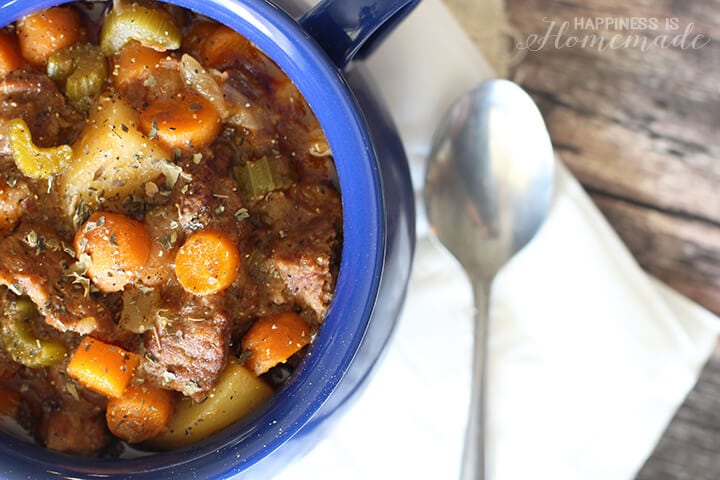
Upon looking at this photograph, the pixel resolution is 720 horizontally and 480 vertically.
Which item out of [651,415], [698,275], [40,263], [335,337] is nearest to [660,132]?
[698,275]

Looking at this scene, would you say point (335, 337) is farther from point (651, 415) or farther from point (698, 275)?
point (698, 275)

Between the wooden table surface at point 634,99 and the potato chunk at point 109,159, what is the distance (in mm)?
1122

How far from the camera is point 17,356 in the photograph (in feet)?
4.96

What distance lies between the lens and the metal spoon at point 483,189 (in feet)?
6.78

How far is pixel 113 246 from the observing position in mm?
1420

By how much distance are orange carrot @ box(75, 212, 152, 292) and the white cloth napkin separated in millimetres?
795

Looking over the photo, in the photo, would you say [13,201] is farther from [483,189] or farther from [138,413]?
[483,189]

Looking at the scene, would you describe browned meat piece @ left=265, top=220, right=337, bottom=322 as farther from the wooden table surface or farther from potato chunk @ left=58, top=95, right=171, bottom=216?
the wooden table surface

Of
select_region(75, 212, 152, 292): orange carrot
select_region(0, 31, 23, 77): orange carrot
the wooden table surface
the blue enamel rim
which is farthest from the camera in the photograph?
the wooden table surface

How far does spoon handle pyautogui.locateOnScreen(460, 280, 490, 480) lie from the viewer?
6.69ft

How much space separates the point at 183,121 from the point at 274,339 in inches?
16.8

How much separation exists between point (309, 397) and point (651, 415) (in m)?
1.14

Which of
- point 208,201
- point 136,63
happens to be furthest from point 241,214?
point 136,63

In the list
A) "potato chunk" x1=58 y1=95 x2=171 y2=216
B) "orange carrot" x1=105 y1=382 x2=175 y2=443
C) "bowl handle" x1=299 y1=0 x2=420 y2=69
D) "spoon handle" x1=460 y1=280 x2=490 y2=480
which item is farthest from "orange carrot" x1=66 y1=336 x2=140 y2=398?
"spoon handle" x1=460 y1=280 x2=490 y2=480
